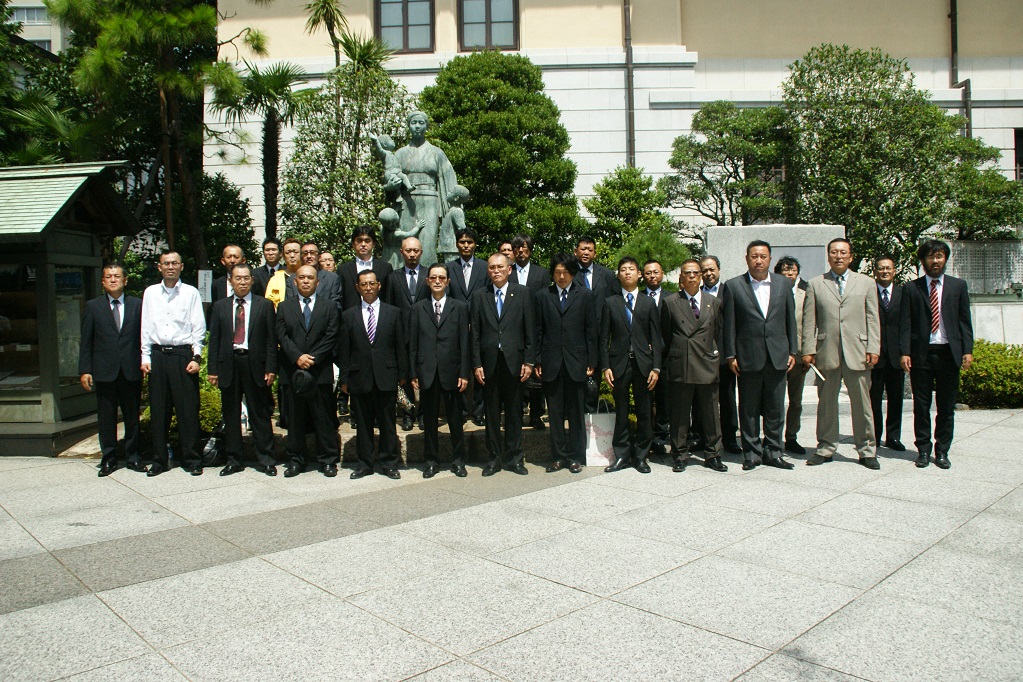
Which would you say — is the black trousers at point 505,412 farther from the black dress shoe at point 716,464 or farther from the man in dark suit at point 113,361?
the man in dark suit at point 113,361

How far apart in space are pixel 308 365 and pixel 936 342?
18.4ft

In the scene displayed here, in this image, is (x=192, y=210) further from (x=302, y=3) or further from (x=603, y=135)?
(x=603, y=135)

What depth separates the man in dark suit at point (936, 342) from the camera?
276 inches

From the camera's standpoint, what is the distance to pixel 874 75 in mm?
16922

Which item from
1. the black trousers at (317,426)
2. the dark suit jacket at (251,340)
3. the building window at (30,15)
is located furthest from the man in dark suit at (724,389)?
the building window at (30,15)

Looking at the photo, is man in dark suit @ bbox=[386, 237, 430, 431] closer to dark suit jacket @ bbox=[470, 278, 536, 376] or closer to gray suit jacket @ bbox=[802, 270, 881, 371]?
dark suit jacket @ bbox=[470, 278, 536, 376]

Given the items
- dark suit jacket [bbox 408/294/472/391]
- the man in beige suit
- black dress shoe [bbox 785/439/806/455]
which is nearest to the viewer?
dark suit jacket [bbox 408/294/472/391]

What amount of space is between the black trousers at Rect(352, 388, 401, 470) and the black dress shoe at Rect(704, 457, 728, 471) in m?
2.78

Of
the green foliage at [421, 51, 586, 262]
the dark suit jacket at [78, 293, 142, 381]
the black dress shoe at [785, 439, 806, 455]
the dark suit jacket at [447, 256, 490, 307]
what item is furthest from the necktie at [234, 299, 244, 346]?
the green foliage at [421, 51, 586, 262]

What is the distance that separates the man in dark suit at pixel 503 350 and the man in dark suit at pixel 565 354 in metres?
0.15

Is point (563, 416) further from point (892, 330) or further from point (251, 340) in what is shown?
point (892, 330)

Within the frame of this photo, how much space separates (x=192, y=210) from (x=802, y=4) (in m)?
17.1

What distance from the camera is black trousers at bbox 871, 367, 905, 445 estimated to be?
295 inches

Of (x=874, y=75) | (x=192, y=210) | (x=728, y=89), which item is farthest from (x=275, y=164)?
(x=874, y=75)
